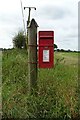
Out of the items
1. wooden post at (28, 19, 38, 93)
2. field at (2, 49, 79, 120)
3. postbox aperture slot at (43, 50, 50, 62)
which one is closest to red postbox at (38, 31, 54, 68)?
postbox aperture slot at (43, 50, 50, 62)

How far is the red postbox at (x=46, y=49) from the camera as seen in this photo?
301 inches

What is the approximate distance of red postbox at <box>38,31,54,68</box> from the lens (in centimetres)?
765

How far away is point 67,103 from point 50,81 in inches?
51.8

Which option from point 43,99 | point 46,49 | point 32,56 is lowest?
point 43,99

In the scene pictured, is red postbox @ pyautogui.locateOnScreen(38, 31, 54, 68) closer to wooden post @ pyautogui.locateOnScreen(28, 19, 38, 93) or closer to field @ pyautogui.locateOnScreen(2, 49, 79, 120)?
→ field @ pyautogui.locateOnScreen(2, 49, 79, 120)

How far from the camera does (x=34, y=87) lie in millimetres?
6438

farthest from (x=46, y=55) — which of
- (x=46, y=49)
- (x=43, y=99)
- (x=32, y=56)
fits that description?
(x=43, y=99)

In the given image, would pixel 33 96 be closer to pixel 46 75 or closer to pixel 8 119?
pixel 8 119

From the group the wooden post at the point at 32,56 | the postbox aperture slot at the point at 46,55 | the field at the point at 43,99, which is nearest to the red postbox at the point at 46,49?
the postbox aperture slot at the point at 46,55

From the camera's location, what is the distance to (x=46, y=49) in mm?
7789

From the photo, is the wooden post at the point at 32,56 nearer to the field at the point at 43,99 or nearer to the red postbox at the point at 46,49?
the field at the point at 43,99

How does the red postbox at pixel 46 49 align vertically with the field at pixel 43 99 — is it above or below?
above

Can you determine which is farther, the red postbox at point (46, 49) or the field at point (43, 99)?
the red postbox at point (46, 49)

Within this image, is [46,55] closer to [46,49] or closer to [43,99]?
[46,49]
